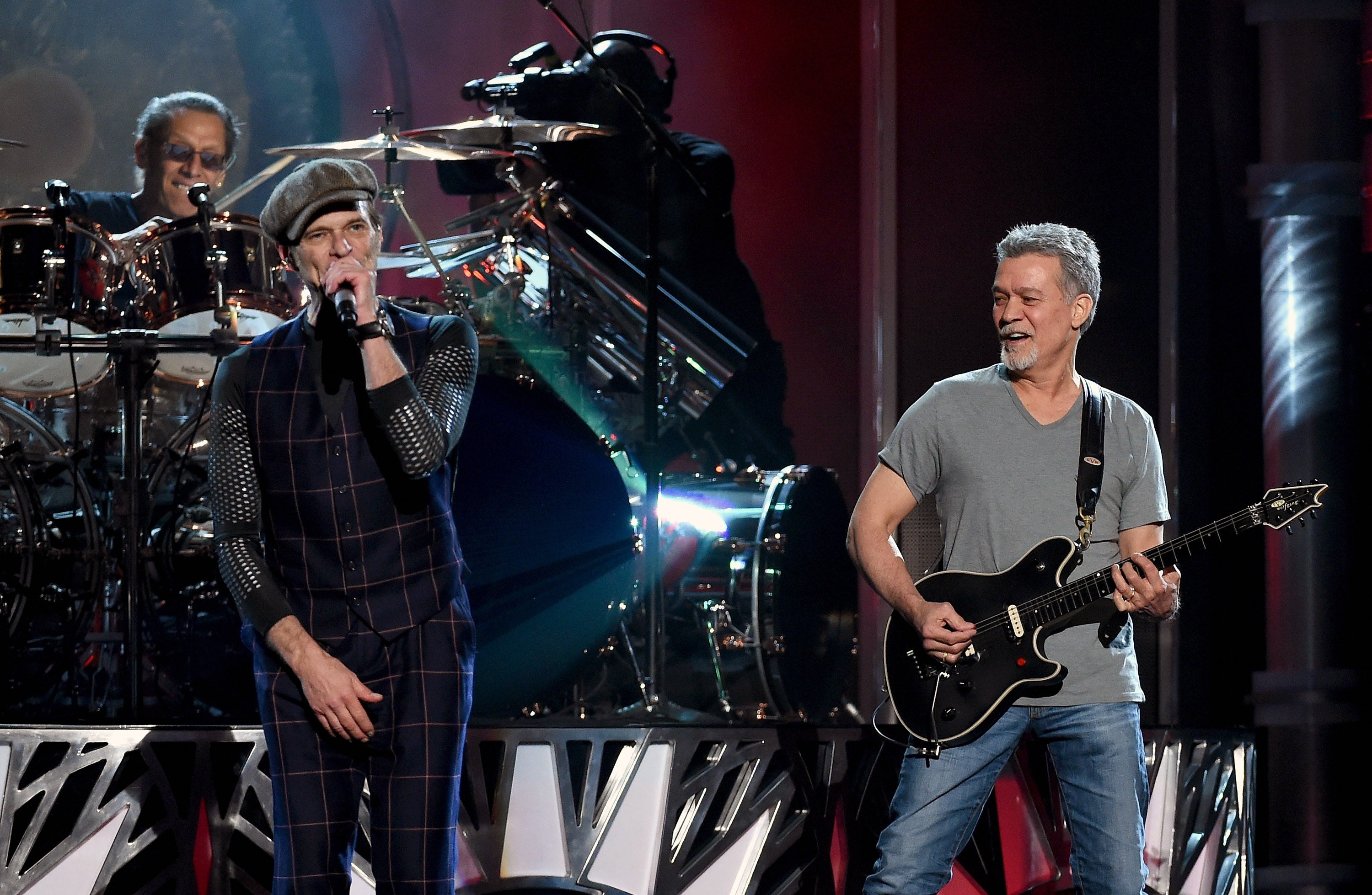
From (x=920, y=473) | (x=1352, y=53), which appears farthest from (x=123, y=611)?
(x=1352, y=53)

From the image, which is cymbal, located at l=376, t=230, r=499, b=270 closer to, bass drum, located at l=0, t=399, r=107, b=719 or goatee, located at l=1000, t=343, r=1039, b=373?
bass drum, located at l=0, t=399, r=107, b=719

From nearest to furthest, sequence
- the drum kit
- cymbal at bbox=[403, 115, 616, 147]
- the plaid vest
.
Answer: the plaid vest
the drum kit
cymbal at bbox=[403, 115, 616, 147]

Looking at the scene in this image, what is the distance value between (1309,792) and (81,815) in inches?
150

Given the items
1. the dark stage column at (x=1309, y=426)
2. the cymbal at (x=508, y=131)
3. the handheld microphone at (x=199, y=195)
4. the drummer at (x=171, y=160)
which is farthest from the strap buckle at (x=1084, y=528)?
the drummer at (x=171, y=160)

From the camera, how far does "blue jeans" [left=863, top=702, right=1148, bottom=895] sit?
8.70ft

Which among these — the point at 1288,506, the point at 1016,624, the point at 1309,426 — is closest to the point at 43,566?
the point at 1016,624

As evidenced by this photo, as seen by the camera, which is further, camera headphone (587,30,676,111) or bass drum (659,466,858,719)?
camera headphone (587,30,676,111)

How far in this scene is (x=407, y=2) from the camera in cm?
689

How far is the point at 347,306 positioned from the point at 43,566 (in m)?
3.41

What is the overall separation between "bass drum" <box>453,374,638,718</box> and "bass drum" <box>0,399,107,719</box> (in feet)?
5.29

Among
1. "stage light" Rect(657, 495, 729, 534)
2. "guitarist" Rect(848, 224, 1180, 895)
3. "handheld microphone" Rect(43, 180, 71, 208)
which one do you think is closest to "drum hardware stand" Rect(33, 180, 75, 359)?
"handheld microphone" Rect(43, 180, 71, 208)

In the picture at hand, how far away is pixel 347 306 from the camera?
2.32 metres

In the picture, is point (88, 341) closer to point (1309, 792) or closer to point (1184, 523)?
point (1184, 523)

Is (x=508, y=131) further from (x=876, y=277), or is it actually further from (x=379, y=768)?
(x=379, y=768)
